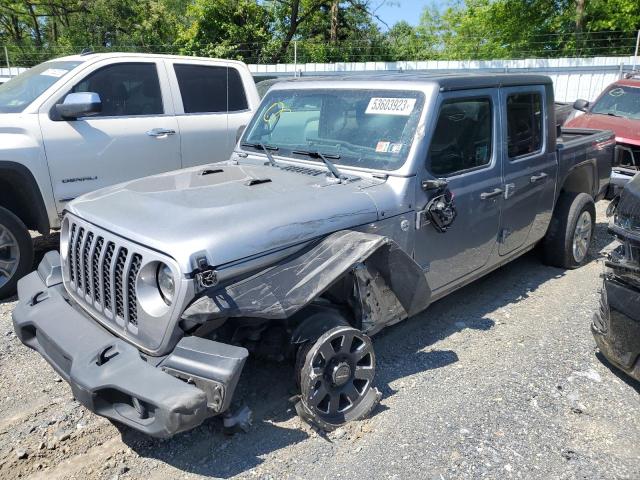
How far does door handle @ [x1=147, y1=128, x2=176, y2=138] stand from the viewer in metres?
5.65

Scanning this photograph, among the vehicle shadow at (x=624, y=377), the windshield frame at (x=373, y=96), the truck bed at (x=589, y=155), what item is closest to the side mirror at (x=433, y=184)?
the windshield frame at (x=373, y=96)

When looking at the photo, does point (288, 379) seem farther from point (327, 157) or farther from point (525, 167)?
point (525, 167)

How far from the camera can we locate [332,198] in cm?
320

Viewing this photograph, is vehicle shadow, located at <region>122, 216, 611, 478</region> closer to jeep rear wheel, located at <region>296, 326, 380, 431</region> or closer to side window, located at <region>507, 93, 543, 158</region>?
jeep rear wheel, located at <region>296, 326, 380, 431</region>

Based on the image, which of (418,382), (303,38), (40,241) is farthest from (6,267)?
(303,38)

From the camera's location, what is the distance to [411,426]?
3.13m

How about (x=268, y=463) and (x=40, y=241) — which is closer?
(x=268, y=463)

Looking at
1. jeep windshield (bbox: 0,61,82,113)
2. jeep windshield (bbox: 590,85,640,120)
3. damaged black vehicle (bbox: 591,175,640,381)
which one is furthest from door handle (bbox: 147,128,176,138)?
jeep windshield (bbox: 590,85,640,120)

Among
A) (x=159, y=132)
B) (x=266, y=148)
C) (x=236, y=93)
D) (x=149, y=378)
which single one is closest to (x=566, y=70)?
(x=236, y=93)

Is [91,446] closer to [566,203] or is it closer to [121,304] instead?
[121,304]

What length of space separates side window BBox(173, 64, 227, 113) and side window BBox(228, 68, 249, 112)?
0.30ft

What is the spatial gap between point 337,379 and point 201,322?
890 mm

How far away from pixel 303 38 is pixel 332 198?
24.6 m

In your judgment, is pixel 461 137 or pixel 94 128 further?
pixel 94 128
